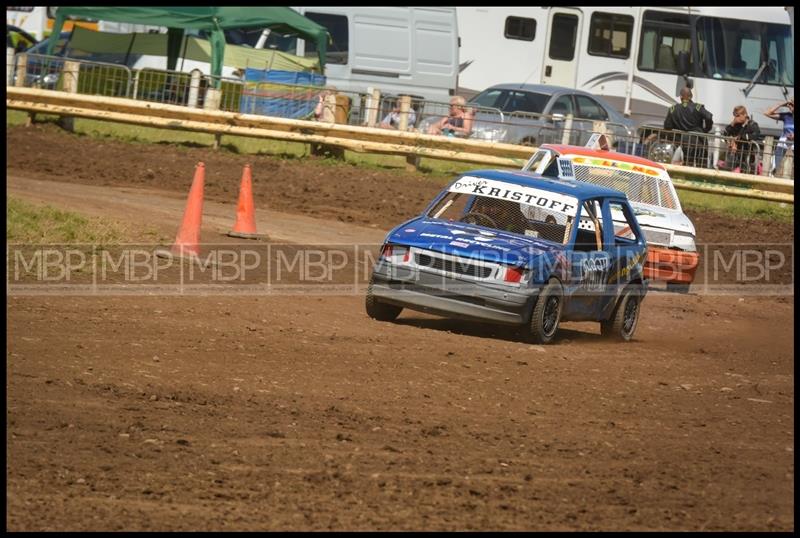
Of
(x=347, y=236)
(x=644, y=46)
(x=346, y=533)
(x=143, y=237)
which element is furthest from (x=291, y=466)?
(x=644, y=46)

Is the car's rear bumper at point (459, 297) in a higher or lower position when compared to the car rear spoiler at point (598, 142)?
lower

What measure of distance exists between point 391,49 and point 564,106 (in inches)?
185

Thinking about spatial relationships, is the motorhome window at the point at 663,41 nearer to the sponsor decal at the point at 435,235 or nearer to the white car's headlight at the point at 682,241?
the white car's headlight at the point at 682,241

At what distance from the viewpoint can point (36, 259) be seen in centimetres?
1242

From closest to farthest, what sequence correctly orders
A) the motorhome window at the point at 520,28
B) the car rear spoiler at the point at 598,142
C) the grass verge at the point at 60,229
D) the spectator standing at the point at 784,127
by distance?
the grass verge at the point at 60,229, the car rear spoiler at the point at 598,142, the spectator standing at the point at 784,127, the motorhome window at the point at 520,28

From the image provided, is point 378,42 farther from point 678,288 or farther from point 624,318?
point 624,318

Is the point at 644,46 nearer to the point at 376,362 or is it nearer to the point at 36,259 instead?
the point at 36,259

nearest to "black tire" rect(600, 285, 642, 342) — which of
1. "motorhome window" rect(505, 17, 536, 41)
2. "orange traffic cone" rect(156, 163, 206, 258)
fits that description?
"orange traffic cone" rect(156, 163, 206, 258)

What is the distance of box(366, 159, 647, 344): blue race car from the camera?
10.6m

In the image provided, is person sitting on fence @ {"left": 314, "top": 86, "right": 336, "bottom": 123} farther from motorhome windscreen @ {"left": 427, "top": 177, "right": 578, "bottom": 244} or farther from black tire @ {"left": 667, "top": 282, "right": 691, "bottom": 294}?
motorhome windscreen @ {"left": 427, "top": 177, "right": 578, "bottom": 244}

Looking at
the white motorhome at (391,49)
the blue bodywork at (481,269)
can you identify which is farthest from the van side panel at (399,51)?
the blue bodywork at (481,269)

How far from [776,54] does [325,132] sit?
36.4ft

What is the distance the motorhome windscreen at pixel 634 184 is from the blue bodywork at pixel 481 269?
440 centimetres

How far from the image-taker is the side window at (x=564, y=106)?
2434 cm
